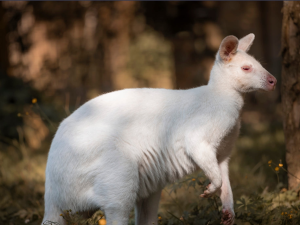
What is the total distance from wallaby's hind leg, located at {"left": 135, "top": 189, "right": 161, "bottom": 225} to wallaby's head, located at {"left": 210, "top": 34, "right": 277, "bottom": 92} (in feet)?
Answer: 4.08

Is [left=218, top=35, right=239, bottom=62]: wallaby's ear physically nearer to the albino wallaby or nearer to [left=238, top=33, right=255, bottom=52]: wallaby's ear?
the albino wallaby

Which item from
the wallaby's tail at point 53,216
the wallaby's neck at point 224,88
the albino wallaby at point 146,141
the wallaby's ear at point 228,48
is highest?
the wallaby's ear at point 228,48

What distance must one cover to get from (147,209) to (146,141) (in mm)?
802

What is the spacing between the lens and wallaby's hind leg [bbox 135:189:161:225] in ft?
11.2

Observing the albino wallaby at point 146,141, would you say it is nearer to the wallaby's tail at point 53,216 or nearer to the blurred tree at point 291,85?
the wallaby's tail at point 53,216

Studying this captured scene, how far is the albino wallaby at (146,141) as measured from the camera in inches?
112

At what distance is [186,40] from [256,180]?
478cm

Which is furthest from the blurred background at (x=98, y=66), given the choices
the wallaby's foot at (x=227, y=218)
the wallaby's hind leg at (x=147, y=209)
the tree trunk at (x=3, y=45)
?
the wallaby's foot at (x=227, y=218)

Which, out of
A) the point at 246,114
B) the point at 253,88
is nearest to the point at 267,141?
the point at 253,88

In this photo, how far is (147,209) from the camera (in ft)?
11.3

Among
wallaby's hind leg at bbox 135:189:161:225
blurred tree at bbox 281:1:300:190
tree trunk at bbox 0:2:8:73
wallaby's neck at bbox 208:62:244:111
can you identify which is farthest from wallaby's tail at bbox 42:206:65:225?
tree trunk at bbox 0:2:8:73

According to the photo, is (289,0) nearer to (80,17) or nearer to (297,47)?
(297,47)

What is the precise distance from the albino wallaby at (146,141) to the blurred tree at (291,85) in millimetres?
851

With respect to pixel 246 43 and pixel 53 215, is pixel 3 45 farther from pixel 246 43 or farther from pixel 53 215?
pixel 246 43
